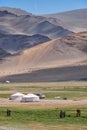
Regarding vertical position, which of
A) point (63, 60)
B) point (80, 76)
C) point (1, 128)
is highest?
point (63, 60)

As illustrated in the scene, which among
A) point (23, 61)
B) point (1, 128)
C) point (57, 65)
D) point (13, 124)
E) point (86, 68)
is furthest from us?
point (23, 61)

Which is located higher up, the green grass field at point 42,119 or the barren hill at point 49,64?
the barren hill at point 49,64

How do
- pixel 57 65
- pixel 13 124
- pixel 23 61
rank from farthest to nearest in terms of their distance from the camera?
pixel 23 61, pixel 57 65, pixel 13 124

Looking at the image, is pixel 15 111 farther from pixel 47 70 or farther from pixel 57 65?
pixel 57 65

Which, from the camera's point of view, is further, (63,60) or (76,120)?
(63,60)

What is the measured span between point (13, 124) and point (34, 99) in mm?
25959

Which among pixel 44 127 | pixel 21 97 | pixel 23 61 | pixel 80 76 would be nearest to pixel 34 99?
pixel 21 97

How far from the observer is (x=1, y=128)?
33.7 m

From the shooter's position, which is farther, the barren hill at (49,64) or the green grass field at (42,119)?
the barren hill at (49,64)

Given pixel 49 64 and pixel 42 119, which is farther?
pixel 49 64

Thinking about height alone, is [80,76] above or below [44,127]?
above

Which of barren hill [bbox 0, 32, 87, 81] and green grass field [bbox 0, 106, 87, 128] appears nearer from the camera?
green grass field [bbox 0, 106, 87, 128]

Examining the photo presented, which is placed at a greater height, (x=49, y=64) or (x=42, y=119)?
(x=49, y=64)

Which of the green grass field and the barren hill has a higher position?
the barren hill
